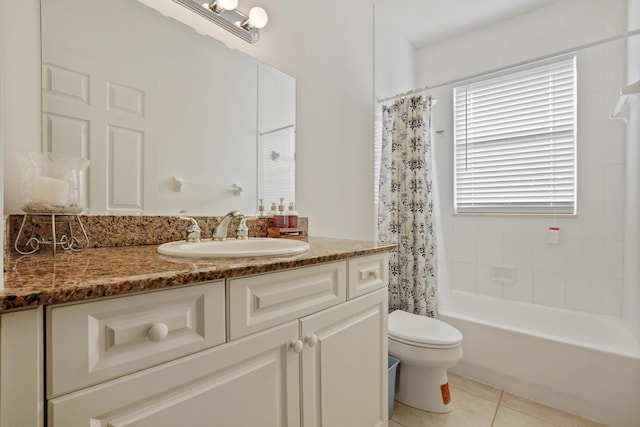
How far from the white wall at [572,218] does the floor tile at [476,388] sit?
1.92 feet

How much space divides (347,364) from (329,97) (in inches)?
60.2

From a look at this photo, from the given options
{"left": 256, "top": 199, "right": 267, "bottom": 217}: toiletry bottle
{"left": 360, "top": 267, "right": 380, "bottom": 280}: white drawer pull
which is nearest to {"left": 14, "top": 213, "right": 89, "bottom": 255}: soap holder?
{"left": 256, "top": 199, "right": 267, "bottom": 217}: toiletry bottle

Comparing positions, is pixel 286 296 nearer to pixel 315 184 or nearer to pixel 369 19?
pixel 315 184

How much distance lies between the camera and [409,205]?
6.84 feet

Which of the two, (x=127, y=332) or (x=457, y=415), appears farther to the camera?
(x=457, y=415)

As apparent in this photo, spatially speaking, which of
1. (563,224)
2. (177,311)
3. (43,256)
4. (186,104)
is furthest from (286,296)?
(563,224)

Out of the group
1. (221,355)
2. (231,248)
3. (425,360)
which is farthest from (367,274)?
(425,360)

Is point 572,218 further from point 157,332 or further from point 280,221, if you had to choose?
point 157,332

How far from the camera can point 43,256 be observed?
0.79 meters


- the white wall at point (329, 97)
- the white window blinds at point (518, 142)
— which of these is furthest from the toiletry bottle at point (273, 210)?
the white window blinds at point (518, 142)

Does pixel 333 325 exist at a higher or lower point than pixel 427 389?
higher

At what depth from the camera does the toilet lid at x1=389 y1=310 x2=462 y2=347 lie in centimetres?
152

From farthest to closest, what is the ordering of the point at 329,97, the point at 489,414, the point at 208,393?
the point at 329,97
the point at 489,414
the point at 208,393

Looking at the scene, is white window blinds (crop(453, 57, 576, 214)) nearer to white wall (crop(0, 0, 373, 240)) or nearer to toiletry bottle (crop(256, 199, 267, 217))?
white wall (crop(0, 0, 373, 240))
